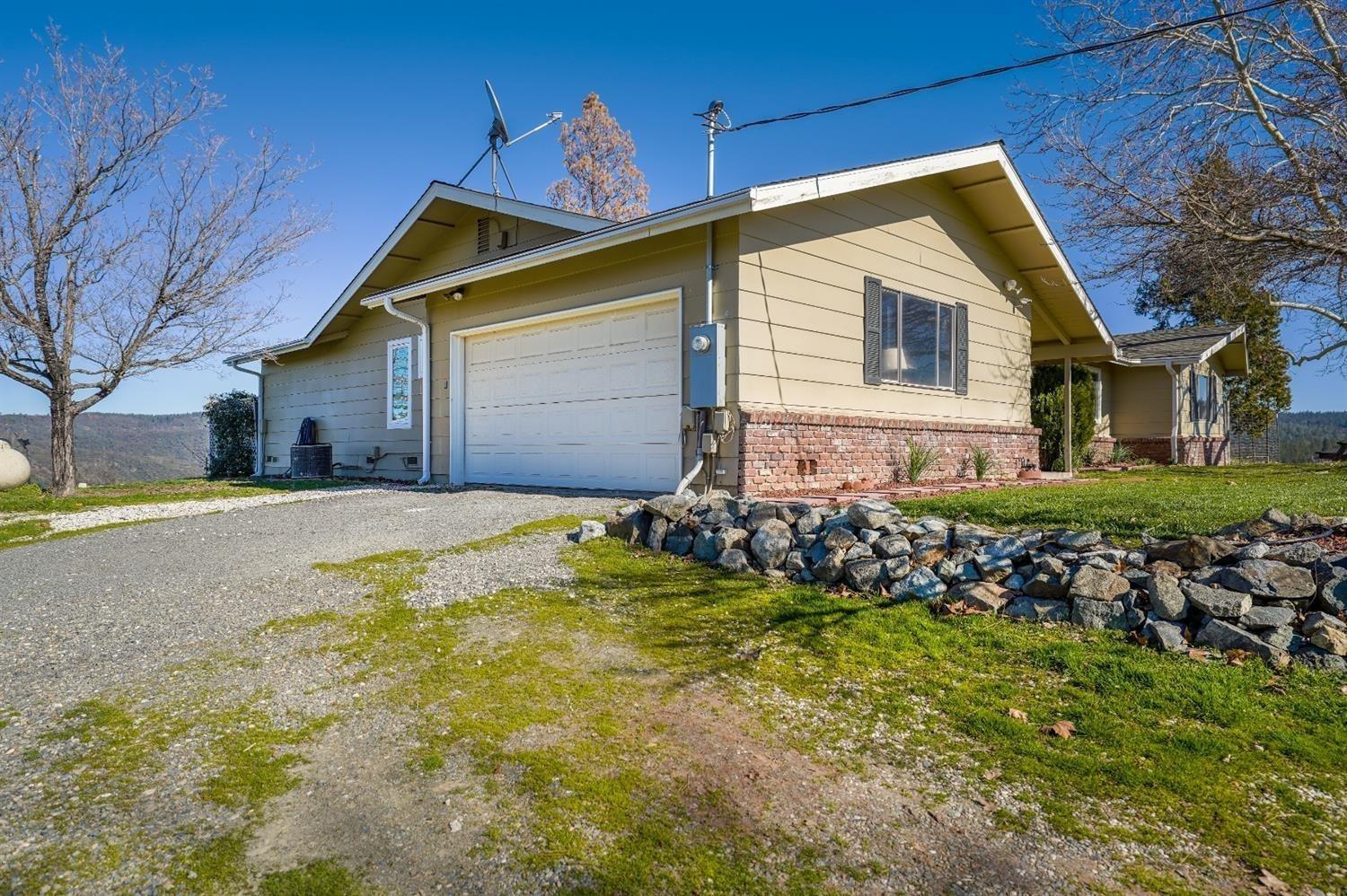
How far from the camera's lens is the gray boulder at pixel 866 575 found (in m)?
4.60

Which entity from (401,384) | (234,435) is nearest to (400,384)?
(401,384)

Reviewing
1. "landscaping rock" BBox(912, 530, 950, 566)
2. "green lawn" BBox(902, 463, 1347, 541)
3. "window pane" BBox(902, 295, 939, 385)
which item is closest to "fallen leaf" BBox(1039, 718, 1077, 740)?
"landscaping rock" BBox(912, 530, 950, 566)

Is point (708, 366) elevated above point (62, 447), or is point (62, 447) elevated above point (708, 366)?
point (708, 366)

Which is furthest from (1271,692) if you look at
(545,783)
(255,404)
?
(255,404)

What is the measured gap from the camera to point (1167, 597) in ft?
12.6

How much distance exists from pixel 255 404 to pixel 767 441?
1389 centimetres

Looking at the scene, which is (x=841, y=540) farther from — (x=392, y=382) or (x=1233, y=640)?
(x=392, y=382)

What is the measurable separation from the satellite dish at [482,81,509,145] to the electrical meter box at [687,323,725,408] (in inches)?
241

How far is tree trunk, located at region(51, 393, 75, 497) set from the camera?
41.0 feet

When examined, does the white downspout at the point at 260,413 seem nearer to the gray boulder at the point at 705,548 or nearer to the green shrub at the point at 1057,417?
the gray boulder at the point at 705,548

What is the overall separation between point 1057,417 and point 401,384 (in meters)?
12.0

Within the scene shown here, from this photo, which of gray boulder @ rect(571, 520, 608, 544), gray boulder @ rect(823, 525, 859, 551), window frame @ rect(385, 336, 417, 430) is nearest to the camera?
gray boulder @ rect(823, 525, 859, 551)

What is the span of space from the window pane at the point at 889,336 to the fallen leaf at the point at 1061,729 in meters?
6.88

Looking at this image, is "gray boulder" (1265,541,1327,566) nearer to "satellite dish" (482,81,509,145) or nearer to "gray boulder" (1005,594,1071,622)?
"gray boulder" (1005,594,1071,622)
